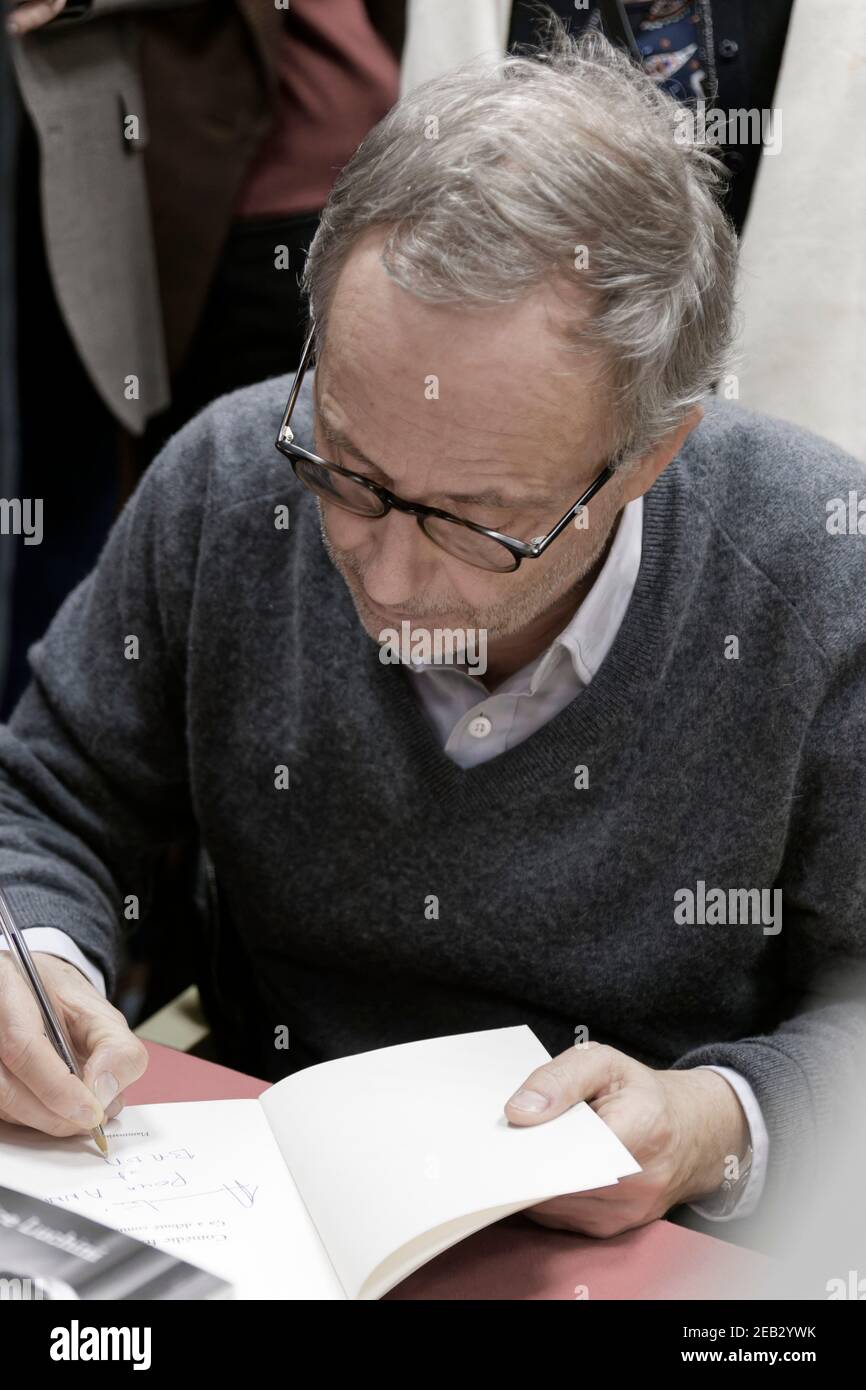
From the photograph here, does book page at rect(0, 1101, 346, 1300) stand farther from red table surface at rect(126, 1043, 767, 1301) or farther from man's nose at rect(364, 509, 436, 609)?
man's nose at rect(364, 509, 436, 609)

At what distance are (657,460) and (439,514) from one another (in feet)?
0.70

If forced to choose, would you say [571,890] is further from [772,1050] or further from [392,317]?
[392,317]

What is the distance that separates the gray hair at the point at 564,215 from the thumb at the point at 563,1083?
1.54 feet

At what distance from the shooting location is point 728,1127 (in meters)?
1.17

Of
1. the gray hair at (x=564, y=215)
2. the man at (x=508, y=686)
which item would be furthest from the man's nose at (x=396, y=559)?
the gray hair at (x=564, y=215)

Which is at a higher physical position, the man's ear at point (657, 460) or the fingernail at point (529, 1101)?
the man's ear at point (657, 460)

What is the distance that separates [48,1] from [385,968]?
118 cm

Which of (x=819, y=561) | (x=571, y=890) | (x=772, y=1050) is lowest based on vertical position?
(x=772, y=1050)

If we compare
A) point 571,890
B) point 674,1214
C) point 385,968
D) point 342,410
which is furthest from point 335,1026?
point 342,410

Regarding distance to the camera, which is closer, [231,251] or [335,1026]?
[335,1026]

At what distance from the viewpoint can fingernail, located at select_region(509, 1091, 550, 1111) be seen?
1.02 m

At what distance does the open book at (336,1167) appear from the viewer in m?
A: 0.93

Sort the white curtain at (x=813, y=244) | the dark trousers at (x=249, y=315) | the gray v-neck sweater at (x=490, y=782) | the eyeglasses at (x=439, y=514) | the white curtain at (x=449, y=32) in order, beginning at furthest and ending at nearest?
the dark trousers at (x=249, y=315), the white curtain at (x=449, y=32), the white curtain at (x=813, y=244), the gray v-neck sweater at (x=490, y=782), the eyeglasses at (x=439, y=514)

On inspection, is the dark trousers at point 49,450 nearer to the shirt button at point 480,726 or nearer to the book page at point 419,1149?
the shirt button at point 480,726
